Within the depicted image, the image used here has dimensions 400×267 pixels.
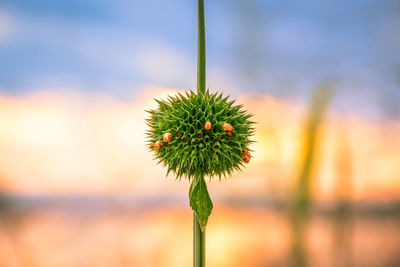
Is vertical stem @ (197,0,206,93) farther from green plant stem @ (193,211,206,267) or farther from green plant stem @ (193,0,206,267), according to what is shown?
green plant stem @ (193,211,206,267)

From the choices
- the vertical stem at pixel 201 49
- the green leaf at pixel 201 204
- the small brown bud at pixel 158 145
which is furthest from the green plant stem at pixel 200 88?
the small brown bud at pixel 158 145

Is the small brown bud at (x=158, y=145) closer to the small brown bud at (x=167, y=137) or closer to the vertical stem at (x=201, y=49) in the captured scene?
the small brown bud at (x=167, y=137)

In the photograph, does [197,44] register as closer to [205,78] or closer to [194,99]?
[205,78]

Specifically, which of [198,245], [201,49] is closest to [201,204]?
[198,245]

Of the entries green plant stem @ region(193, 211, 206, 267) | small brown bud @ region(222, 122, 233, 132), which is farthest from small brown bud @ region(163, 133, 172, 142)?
green plant stem @ region(193, 211, 206, 267)

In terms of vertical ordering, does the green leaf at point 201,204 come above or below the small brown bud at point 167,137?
below

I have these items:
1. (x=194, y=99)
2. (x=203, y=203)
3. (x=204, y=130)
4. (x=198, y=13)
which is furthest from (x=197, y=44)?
(x=203, y=203)
